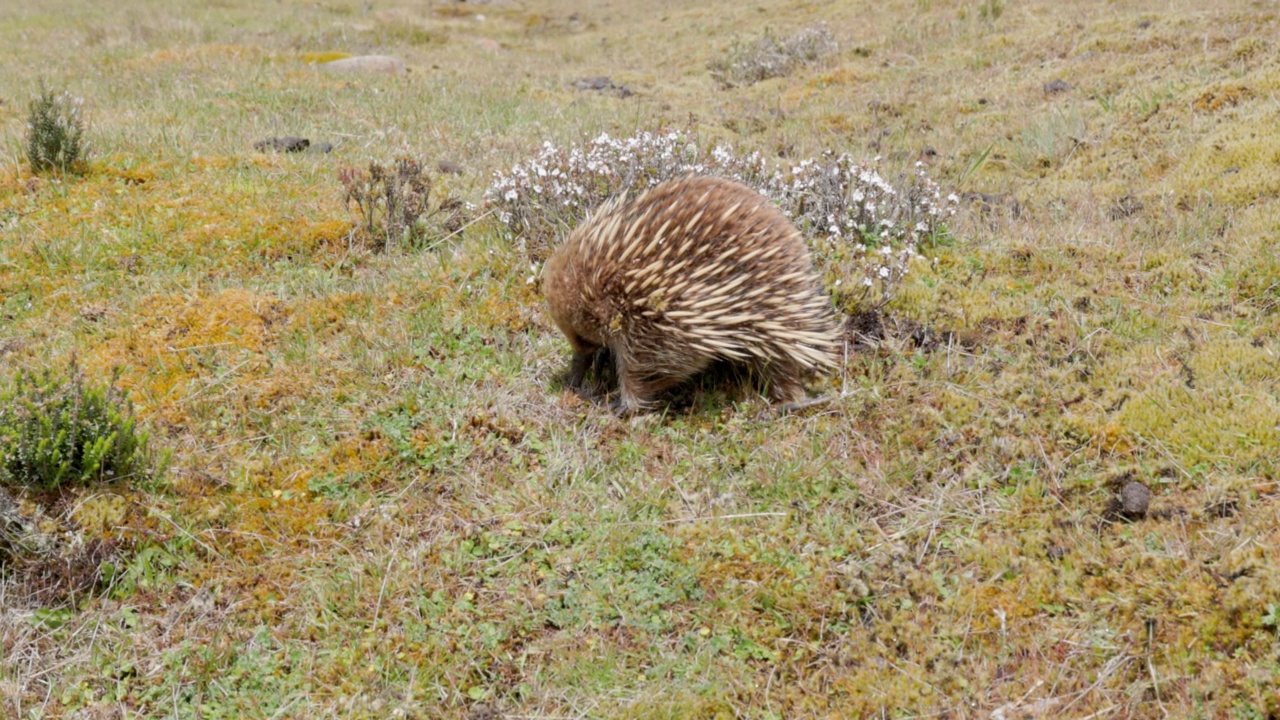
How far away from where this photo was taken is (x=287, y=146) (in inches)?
311

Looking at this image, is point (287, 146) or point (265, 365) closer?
point (265, 365)

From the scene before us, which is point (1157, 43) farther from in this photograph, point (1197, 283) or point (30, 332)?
point (30, 332)

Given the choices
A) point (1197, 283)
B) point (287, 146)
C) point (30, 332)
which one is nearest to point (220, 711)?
point (30, 332)

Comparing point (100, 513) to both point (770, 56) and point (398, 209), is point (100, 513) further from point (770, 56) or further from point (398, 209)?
point (770, 56)

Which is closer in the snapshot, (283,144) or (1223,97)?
(1223,97)

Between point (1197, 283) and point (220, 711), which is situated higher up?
point (1197, 283)

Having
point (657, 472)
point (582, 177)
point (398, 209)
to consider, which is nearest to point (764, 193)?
point (582, 177)

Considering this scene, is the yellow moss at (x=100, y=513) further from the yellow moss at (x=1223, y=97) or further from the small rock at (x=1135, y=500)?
the yellow moss at (x=1223, y=97)

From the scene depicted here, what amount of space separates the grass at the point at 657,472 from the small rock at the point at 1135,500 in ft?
0.16

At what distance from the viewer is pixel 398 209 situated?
611cm

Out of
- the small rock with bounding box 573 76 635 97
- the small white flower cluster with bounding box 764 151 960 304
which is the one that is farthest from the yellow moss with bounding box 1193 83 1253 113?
the small rock with bounding box 573 76 635 97

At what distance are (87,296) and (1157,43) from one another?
34.3ft

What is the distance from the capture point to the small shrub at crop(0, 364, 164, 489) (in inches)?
142

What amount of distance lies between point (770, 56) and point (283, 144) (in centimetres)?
746
